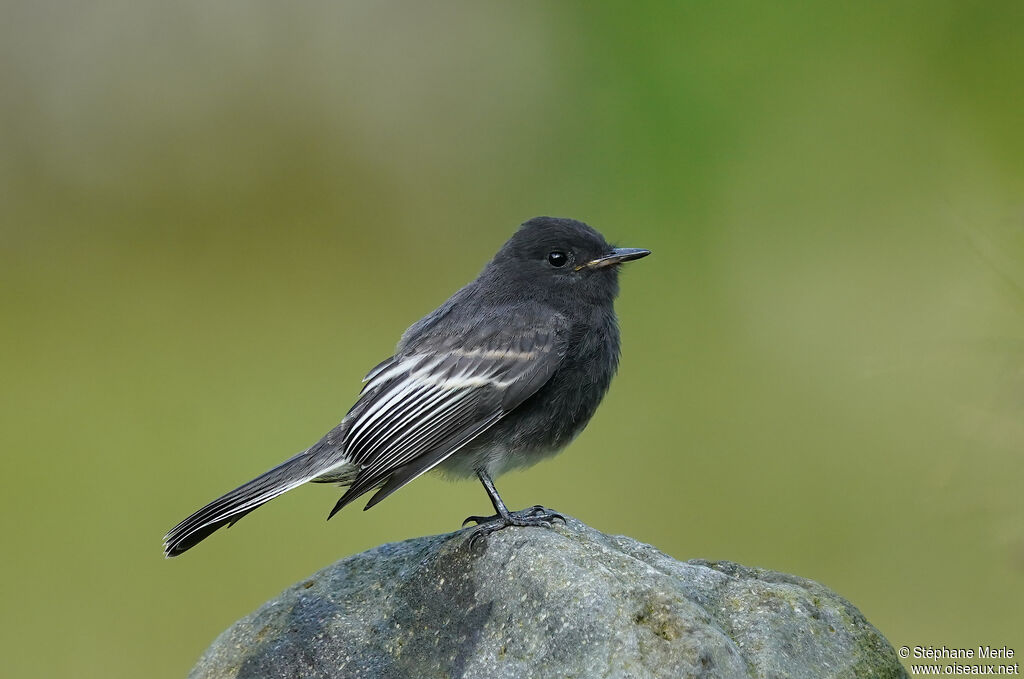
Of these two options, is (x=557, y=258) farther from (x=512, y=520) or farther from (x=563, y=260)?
(x=512, y=520)

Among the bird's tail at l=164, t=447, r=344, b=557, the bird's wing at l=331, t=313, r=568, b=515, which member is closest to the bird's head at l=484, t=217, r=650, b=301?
the bird's wing at l=331, t=313, r=568, b=515

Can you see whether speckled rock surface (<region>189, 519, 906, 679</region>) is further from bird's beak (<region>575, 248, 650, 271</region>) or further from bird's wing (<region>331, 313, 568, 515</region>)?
bird's beak (<region>575, 248, 650, 271</region>)

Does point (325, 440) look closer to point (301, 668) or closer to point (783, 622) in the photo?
point (301, 668)

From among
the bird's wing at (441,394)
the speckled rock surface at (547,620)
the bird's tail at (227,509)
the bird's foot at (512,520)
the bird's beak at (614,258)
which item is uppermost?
the bird's beak at (614,258)

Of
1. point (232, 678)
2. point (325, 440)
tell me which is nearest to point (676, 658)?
point (232, 678)

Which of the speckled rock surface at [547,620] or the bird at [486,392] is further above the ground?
the bird at [486,392]

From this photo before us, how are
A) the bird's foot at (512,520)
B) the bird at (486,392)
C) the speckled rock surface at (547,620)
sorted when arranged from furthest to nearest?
the bird at (486,392)
the bird's foot at (512,520)
the speckled rock surface at (547,620)

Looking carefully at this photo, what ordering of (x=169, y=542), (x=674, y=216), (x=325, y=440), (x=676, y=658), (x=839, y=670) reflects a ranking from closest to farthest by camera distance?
(x=676, y=658)
(x=839, y=670)
(x=169, y=542)
(x=325, y=440)
(x=674, y=216)

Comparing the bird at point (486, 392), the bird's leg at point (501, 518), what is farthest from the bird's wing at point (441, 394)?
the bird's leg at point (501, 518)

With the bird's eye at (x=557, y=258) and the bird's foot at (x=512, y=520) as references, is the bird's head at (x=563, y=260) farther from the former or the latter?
the bird's foot at (x=512, y=520)
